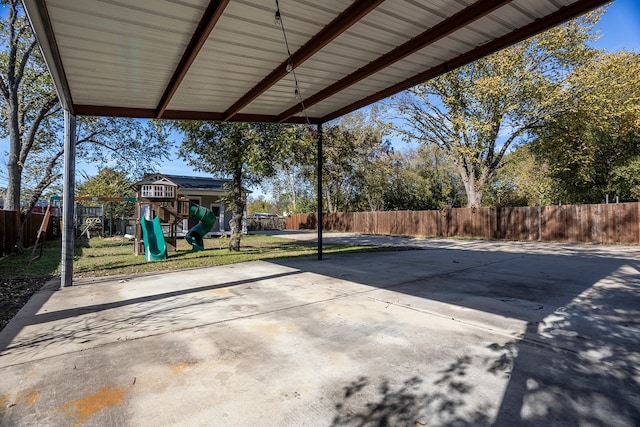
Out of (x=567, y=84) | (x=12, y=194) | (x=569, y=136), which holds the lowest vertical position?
(x=12, y=194)

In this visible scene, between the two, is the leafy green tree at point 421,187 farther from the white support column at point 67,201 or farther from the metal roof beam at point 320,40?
the white support column at point 67,201

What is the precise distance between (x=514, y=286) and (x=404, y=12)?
4.67 meters

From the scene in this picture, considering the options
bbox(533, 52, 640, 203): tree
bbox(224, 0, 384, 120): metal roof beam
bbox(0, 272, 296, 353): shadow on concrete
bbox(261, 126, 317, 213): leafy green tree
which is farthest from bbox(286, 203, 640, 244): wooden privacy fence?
bbox(0, 272, 296, 353): shadow on concrete

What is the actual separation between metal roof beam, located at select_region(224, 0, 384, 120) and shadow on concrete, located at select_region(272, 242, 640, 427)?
3.66 m

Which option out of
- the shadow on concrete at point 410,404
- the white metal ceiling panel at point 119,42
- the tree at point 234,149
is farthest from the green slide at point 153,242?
the shadow on concrete at point 410,404

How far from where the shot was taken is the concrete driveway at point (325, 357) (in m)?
2.15

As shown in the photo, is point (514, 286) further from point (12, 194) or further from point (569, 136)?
point (569, 136)

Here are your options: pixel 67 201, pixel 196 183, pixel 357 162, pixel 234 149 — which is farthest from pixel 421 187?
pixel 67 201

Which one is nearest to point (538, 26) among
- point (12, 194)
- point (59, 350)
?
point (59, 350)

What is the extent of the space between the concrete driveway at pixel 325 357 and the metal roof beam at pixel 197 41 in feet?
11.2

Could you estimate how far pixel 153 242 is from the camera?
1014 cm

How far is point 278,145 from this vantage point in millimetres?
9820

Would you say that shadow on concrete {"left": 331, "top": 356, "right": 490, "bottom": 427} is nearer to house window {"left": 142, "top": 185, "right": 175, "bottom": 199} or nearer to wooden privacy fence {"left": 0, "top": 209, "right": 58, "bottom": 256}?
house window {"left": 142, "top": 185, "right": 175, "bottom": 199}

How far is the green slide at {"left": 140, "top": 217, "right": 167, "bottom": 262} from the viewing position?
9755mm
